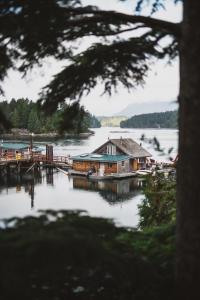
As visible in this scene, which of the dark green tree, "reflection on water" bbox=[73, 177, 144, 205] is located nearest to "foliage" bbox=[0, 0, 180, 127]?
the dark green tree

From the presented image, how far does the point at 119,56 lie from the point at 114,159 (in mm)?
52757

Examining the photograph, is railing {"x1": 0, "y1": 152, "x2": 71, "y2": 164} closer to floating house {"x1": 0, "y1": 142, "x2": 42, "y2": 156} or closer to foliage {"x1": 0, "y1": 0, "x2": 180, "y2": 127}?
floating house {"x1": 0, "y1": 142, "x2": 42, "y2": 156}

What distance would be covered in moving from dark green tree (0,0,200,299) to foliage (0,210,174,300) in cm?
47

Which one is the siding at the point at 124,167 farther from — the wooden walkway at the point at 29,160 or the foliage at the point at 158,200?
the foliage at the point at 158,200

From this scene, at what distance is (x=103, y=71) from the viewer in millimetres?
5648

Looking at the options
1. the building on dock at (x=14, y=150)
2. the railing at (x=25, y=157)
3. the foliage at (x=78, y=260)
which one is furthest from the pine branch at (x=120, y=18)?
the building on dock at (x=14, y=150)

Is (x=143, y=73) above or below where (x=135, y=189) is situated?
above

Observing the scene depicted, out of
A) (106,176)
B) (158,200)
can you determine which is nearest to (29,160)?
(106,176)

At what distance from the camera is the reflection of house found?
58031 mm

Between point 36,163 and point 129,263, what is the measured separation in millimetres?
61933

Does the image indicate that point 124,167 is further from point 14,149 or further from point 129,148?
point 14,149

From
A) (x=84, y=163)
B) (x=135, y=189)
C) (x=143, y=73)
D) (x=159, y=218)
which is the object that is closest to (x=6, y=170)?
(x=84, y=163)

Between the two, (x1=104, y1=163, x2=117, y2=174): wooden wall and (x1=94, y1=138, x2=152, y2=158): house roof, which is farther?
(x1=94, y1=138, x2=152, y2=158): house roof

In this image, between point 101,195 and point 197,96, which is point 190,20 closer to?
point 197,96
